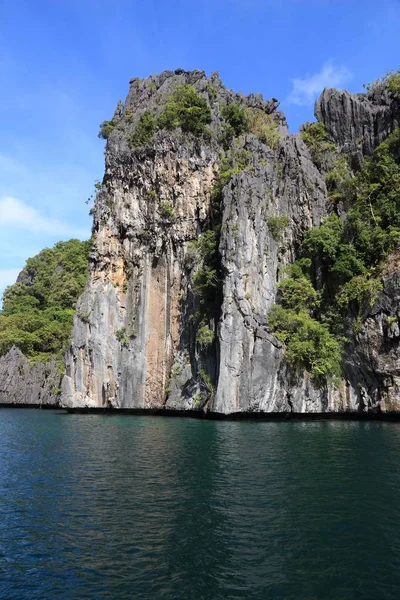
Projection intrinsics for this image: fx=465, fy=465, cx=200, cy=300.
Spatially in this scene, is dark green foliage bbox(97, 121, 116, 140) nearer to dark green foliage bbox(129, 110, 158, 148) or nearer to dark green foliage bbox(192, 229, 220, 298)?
dark green foliage bbox(129, 110, 158, 148)

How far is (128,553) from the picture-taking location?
8.95 m

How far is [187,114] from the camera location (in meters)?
42.8

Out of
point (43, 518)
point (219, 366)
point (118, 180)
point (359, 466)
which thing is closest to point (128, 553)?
point (43, 518)

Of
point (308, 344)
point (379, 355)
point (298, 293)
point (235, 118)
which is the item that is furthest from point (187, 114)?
point (379, 355)

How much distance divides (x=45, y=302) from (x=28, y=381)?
62.3 ft

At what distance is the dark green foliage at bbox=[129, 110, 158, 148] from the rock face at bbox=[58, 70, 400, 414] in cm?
83

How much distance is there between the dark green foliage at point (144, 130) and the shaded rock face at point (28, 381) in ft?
96.3

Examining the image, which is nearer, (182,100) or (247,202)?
(247,202)

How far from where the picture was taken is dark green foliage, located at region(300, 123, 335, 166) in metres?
43.1

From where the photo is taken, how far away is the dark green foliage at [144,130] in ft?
143

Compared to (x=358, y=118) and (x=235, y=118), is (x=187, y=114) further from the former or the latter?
(x=358, y=118)

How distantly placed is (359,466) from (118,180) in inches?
1415

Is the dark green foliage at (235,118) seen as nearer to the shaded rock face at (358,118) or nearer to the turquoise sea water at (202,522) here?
the shaded rock face at (358,118)

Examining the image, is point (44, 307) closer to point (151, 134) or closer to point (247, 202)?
point (151, 134)
